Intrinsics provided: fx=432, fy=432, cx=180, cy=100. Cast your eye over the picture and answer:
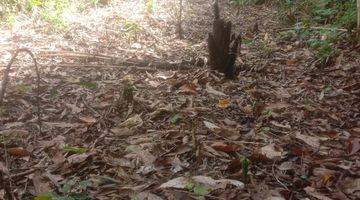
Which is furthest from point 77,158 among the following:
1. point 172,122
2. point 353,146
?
point 353,146

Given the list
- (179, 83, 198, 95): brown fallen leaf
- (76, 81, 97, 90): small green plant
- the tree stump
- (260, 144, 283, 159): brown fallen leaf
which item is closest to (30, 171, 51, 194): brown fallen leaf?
(260, 144, 283, 159): brown fallen leaf

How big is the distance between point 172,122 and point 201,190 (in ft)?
3.91

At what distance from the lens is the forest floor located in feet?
8.90

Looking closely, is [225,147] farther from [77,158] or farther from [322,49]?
[322,49]

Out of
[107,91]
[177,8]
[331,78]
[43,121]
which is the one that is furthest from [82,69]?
[177,8]

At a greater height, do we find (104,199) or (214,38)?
(214,38)

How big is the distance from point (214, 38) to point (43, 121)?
2219 millimetres

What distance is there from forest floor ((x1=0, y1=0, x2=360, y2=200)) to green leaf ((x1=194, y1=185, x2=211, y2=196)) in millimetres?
11

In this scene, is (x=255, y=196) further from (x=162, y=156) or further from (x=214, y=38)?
(x=214, y=38)

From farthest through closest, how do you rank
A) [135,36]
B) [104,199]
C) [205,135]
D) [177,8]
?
[177,8]
[135,36]
[205,135]
[104,199]

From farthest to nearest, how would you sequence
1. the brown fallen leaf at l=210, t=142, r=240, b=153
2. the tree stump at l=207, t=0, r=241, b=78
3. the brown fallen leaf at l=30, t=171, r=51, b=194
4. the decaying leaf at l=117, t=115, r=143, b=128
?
1. the tree stump at l=207, t=0, r=241, b=78
2. the decaying leaf at l=117, t=115, r=143, b=128
3. the brown fallen leaf at l=210, t=142, r=240, b=153
4. the brown fallen leaf at l=30, t=171, r=51, b=194

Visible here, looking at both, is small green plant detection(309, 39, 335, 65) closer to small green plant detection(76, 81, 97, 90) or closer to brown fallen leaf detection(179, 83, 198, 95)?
brown fallen leaf detection(179, 83, 198, 95)

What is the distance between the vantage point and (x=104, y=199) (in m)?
2.50

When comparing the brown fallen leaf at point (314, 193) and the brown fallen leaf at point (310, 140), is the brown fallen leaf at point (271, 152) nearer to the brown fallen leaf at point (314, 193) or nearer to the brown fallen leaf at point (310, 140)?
the brown fallen leaf at point (310, 140)
